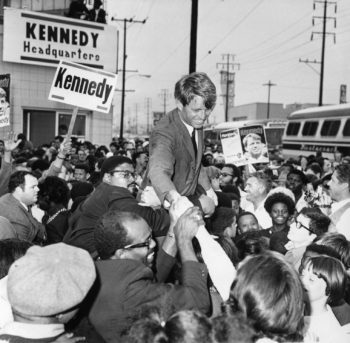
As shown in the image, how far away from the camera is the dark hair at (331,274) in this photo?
3.45 metres

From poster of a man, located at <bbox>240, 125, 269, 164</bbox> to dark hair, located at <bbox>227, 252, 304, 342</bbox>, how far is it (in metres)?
6.91

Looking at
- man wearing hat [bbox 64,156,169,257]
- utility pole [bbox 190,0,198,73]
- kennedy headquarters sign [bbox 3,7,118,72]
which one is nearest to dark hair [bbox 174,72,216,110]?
man wearing hat [bbox 64,156,169,257]

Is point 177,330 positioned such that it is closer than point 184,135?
Yes

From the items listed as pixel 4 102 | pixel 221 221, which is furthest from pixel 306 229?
pixel 4 102

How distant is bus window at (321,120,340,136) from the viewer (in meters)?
22.1

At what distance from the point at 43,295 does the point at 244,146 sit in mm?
7435

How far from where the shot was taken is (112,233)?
307cm

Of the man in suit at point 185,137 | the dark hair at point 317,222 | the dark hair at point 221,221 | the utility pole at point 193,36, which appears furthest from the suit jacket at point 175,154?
the utility pole at point 193,36

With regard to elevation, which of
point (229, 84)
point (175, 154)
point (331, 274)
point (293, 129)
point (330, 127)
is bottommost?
point (331, 274)

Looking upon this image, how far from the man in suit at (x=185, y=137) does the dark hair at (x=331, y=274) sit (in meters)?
0.84

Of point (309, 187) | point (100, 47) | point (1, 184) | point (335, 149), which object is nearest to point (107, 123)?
point (100, 47)

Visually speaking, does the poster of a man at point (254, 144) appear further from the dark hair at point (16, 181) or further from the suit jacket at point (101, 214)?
the suit jacket at point (101, 214)

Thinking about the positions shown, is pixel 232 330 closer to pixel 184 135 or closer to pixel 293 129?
pixel 184 135

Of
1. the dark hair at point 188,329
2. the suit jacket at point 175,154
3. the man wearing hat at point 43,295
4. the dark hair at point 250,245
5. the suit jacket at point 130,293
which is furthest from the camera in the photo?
the dark hair at point 250,245
